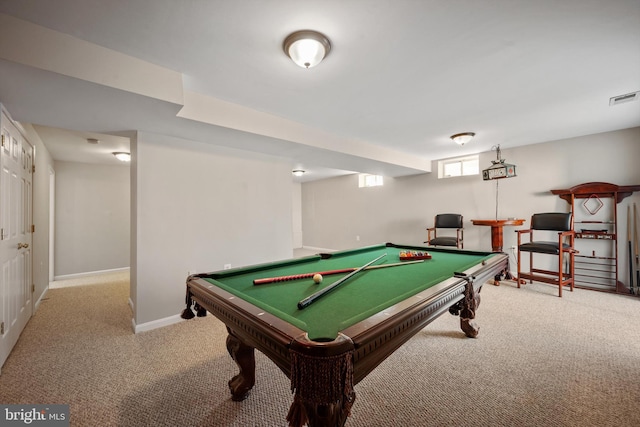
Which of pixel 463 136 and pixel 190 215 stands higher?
pixel 463 136

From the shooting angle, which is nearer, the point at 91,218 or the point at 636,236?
the point at 636,236

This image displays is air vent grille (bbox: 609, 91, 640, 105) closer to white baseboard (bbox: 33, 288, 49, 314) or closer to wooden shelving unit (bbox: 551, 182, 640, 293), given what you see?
wooden shelving unit (bbox: 551, 182, 640, 293)

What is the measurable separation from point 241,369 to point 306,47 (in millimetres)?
2134

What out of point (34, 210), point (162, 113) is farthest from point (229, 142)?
point (34, 210)

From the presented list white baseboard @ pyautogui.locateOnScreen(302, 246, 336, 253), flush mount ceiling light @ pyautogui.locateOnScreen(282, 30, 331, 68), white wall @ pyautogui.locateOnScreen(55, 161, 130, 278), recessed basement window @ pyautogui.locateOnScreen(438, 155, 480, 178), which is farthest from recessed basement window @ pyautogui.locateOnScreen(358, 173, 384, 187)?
white wall @ pyautogui.locateOnScreen(55, 161, 130, 278)

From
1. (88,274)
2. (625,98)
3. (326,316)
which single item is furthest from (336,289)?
(88,274)

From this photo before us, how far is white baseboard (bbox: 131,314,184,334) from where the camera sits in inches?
104

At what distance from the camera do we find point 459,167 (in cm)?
542

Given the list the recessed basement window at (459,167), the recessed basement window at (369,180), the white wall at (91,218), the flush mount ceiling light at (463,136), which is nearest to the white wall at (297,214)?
the recessed basement window at (369,180)

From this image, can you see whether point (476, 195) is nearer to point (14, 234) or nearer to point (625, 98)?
point (625, 98)

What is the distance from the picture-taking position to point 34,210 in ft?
10.3

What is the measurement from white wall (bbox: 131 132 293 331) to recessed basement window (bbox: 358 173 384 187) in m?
3.54

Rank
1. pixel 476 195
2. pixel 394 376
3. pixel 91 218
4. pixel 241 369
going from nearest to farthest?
pixel 241 369 → pixel 394 376 → pixel 476 195 → pixel 91 218

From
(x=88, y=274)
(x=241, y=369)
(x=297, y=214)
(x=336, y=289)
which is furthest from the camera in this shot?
(x=297, y=214)
